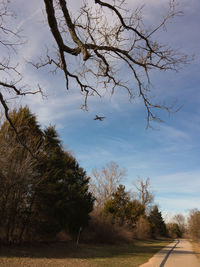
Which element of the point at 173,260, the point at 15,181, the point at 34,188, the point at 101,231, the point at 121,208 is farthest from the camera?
the point at 121,208

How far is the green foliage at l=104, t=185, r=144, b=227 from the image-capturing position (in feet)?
103

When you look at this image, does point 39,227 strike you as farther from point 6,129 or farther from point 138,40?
point 138,40

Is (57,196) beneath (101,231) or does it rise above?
above

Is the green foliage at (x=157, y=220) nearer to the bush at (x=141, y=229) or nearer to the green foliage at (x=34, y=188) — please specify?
the bush at (x=141, y=229)

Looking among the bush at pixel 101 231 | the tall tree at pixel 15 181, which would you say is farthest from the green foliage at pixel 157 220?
the tall tree at pixel 15 181

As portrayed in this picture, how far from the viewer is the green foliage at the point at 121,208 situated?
31.5m

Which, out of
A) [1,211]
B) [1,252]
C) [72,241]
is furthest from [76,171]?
[1,252]

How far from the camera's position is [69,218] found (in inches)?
680

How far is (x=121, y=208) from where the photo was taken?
3316 cm

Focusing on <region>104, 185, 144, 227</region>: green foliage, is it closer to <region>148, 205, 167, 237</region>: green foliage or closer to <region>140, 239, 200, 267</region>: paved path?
<region>140, 239, 200, 267</region>: paved path

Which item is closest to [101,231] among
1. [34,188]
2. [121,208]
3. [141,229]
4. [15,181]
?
[121,208]

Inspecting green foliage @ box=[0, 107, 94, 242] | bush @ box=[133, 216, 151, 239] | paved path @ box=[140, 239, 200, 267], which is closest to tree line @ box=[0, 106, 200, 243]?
green foliage @ box=[0, 107, 94, 242]

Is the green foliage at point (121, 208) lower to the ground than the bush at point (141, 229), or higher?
higher

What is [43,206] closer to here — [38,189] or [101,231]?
[38,189]
